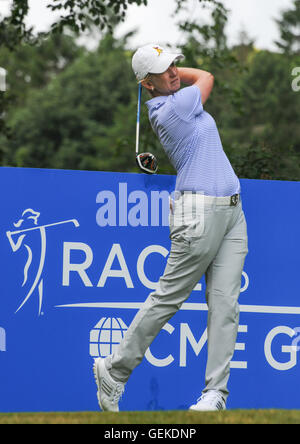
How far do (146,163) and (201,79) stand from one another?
1.88ft

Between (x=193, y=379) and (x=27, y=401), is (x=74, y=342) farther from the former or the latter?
(x=193, y=379)

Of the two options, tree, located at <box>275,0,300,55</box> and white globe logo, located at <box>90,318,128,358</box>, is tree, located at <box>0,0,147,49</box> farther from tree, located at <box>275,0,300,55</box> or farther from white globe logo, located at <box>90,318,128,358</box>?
tree, located at <box>275,0,300,55</box>

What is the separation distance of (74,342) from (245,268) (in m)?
1.12

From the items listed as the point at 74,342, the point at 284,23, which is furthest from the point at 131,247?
the point at 284,23

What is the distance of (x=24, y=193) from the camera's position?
4707mm

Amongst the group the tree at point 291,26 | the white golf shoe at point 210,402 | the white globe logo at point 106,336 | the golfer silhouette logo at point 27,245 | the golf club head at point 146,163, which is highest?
the tree at point 291,26

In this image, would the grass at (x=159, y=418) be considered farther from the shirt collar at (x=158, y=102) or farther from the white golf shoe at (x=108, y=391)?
the shirt collar at (x=158, y=102)

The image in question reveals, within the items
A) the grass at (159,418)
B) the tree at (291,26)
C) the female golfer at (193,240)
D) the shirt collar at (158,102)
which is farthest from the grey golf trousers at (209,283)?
the tree at (291,26)

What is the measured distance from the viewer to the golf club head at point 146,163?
4598mm

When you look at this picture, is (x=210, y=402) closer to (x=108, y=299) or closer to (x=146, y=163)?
(x=108, y=299)

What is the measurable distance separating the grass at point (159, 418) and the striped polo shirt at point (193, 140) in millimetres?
1150

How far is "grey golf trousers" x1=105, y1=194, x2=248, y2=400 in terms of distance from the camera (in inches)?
167

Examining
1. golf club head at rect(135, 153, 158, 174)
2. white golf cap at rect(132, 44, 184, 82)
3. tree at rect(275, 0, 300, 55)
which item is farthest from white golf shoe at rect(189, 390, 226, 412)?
tree at rect(275, 0, 300, 55)

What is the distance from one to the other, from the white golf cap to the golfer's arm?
18cm
